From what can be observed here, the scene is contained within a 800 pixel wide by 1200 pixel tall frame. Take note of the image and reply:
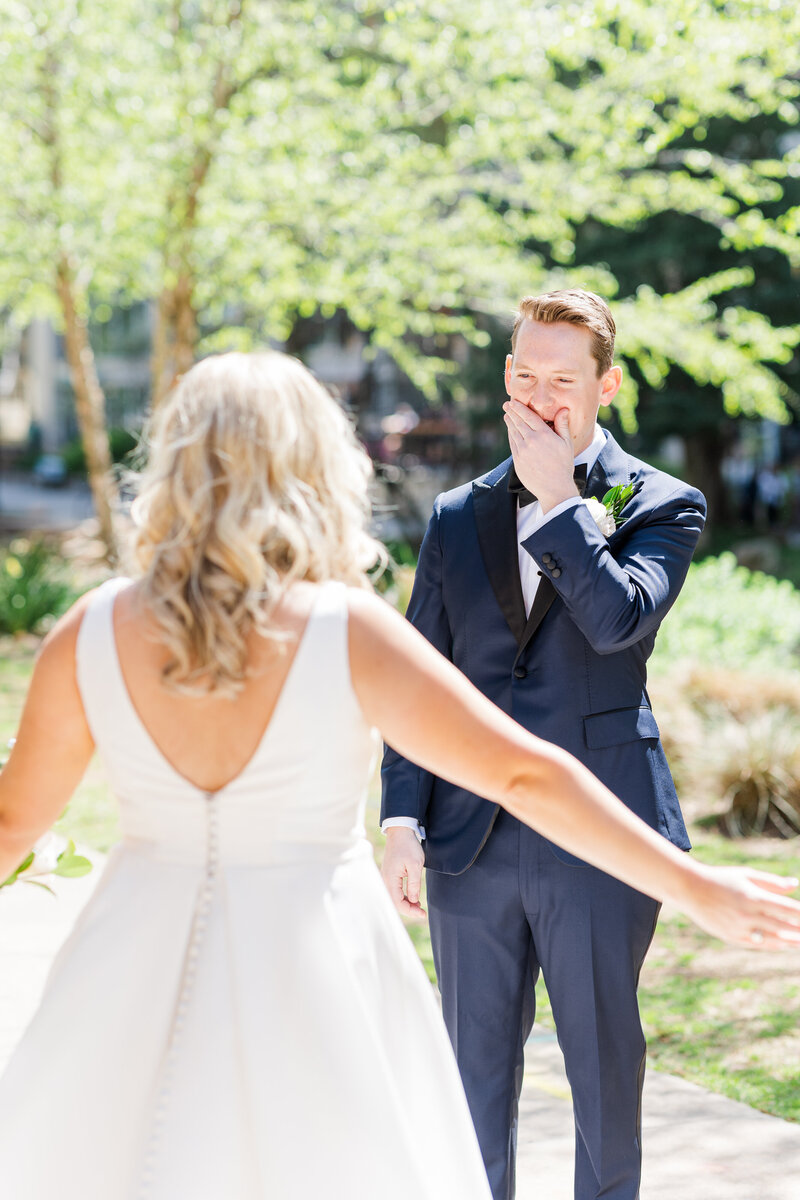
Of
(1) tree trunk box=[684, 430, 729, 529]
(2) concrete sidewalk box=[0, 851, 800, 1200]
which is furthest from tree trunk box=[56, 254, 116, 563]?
(1) tree trunk box=[684, 430, 729, 529]

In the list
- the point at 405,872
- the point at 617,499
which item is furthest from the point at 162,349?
the point at 405,872

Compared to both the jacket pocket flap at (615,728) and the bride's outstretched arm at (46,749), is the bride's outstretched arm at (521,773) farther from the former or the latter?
the jacket pocket flap at (615,728)

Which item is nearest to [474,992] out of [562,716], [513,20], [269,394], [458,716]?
[562,716]

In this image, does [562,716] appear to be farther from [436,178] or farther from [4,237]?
[4,237]

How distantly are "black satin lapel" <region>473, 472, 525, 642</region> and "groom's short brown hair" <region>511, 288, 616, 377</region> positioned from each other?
0.34 m

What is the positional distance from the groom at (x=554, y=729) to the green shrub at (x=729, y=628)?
6963mm

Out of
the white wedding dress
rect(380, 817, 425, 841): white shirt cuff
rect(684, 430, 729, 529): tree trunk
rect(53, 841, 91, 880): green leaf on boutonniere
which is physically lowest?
rect(684, 430, 729, 529): tree trunk

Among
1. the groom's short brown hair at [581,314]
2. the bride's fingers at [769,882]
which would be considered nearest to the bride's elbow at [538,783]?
the bride's fingers at [769,882]

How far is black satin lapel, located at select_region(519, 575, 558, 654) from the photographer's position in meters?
2.68

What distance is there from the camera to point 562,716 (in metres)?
2.67

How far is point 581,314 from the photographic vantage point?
2.69 metres

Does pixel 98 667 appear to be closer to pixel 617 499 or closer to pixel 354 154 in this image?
pixel 617 499

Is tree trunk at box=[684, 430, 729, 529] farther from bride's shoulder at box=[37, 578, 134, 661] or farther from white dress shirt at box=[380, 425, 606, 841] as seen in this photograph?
bride's shoulder at box=[37, 578, 134, 661]

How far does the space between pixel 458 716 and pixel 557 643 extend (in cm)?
89
